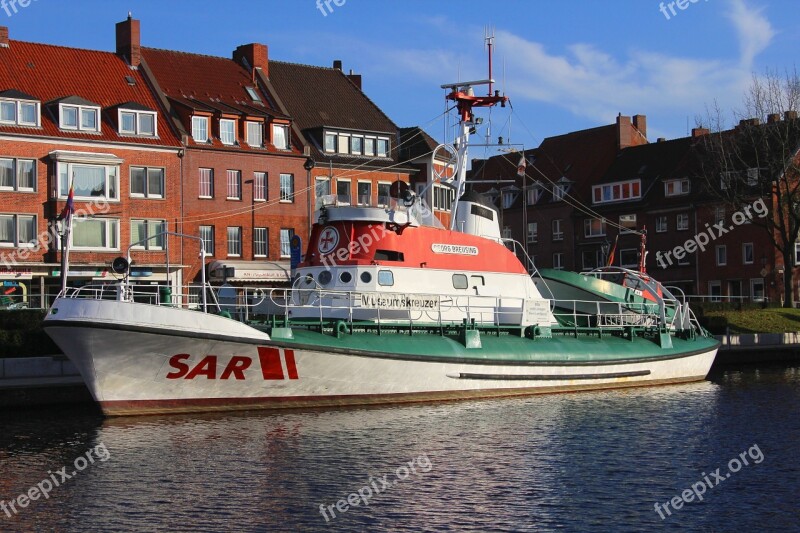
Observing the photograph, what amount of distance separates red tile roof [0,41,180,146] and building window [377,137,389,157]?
45.1 feet

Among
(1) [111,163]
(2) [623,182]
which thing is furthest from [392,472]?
(2) [623,182]

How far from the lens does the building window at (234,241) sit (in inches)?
2440

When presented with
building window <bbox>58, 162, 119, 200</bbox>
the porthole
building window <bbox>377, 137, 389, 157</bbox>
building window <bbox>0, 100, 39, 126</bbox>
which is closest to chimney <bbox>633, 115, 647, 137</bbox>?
building window <bbox>377, 137, 389, 157</bbox>

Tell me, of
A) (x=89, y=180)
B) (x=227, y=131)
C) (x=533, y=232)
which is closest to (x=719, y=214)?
(x=533, y=232)

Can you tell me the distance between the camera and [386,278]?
32.8m

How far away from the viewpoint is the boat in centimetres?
2783

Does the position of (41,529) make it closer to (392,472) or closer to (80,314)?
(392,472)

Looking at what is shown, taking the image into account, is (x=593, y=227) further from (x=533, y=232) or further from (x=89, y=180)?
(x=89, y=180)

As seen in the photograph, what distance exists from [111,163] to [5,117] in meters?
5.60

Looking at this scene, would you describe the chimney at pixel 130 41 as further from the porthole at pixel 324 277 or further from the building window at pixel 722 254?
the building window at pixel 722 254

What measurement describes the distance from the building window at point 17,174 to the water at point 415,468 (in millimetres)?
26729

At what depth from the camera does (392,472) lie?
21906 mm

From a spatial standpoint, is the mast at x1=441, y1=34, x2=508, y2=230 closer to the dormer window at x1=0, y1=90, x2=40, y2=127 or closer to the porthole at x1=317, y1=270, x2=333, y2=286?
the porthole at x1=317, y1=270, x2=333, y2=286

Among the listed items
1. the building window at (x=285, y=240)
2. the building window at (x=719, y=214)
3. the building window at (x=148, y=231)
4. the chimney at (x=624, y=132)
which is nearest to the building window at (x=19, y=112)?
the building window at (x=148, y=231)
